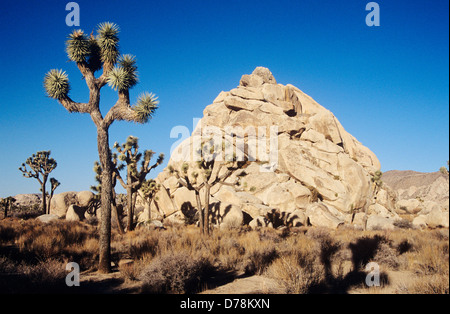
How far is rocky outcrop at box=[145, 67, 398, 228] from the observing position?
1117 inches

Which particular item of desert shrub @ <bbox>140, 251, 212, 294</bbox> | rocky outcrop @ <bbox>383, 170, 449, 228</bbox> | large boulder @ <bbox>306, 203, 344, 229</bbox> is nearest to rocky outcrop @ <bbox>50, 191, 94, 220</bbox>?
large boulder @ <bbox>306, 203, 344, 229</bbox>

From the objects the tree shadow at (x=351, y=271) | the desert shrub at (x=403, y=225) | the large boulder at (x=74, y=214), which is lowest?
the desert shrub at (x=403, y=225)

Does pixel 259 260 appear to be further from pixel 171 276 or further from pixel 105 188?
pixel 105 188

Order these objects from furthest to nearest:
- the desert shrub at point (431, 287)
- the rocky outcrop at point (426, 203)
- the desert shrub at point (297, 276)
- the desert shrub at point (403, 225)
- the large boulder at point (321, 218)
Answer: the large boulder at point (321, 218) < the rocky outcrop at point (426, 203) < the desert shrub at point (403, 225) < the desert shrub at point (297, 276) < the desert shrub at point (431, 287)

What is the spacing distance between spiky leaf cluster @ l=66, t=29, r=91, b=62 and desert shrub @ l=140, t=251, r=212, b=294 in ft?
24.5

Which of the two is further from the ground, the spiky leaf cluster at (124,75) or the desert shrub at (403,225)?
the spiky leaf cluster at (124,75)

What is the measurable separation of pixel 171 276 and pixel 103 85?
22.3ft

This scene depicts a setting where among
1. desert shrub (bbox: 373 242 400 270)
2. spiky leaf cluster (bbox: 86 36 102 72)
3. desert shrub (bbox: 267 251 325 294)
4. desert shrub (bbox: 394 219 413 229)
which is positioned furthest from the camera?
desert shrub (bbox: 394 219 413 229)

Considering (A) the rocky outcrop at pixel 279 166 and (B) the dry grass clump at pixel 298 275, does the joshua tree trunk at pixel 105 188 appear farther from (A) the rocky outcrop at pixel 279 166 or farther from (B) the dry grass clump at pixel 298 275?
(A) the rocky outcrop at pixel 279 166

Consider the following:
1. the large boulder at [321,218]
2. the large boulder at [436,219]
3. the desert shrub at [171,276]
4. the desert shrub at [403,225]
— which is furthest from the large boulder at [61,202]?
the large boulder at [436,219]

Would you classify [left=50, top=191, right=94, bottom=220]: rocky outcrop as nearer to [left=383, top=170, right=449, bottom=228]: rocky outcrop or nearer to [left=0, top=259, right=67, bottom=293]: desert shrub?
[left=0, top=259, right=67, bottom=293]: desert shrub

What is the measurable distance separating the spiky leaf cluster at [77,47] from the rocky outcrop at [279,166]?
1093 cm

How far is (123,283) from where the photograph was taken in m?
6.65

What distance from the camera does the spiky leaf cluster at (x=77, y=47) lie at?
337 inches
